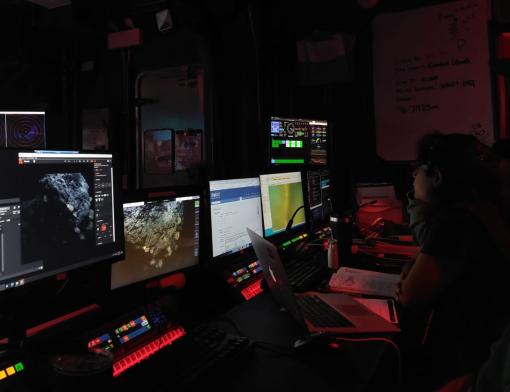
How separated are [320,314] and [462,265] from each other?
0.59m

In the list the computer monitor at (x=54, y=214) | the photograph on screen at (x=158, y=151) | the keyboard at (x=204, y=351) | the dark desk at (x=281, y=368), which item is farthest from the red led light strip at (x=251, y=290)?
the photograph on screen at (x=158, y=151)

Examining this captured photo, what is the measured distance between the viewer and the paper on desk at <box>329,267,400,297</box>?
5.81 ft

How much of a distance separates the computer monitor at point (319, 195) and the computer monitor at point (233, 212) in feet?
2.38

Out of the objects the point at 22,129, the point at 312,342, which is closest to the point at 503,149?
the point at 312,342

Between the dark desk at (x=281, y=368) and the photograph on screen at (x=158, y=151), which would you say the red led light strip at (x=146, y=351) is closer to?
the dark desk at (x=281, y=368)

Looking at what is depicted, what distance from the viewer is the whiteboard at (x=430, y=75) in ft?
10.3

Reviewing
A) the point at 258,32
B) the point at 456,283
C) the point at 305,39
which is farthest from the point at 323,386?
the point at 305,39

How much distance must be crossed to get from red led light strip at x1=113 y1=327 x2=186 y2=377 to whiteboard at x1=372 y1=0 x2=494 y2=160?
262 centimetres

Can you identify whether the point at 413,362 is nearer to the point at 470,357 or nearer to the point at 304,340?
the point at 470,357

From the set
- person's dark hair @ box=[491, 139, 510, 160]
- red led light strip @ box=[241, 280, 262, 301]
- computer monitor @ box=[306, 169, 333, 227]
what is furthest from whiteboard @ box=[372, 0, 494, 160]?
red led light strip @ box=[241, 280, 262, 301]

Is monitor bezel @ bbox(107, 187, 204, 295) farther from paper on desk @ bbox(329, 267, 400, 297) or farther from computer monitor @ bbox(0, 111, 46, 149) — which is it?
computer monitor @ bbox(0, 111, 46, 149)

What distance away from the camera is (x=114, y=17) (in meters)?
3.55

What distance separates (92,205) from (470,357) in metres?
1.46

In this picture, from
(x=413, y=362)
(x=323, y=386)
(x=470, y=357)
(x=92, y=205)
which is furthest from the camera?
(x=413, y=362)
